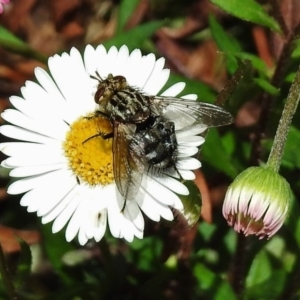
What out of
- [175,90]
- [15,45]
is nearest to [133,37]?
[15,45]

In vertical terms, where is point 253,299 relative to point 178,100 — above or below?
below

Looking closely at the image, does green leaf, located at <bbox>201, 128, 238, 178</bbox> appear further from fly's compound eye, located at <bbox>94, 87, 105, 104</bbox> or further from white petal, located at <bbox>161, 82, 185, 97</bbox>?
fly's compound eye, located at <bbox>94, 87, 105, 104</bbox>

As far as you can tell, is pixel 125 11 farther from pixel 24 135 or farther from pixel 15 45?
pixel 24 135

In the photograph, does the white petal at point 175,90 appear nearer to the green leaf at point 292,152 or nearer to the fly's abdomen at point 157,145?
the fly's abdomen at point 157,145

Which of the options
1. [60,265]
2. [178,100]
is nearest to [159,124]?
[178,100]

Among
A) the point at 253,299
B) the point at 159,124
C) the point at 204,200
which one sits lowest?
the point at 253,299

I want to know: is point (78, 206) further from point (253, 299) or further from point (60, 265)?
point (253, 299)

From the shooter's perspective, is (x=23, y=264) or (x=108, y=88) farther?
(x=23, y=264)

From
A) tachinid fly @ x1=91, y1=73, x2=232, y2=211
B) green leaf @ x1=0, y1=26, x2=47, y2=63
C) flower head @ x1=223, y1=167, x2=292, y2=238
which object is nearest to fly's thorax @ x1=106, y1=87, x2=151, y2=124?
tachinid fly @ x1=91, y1=73, x2=232, y2=211
